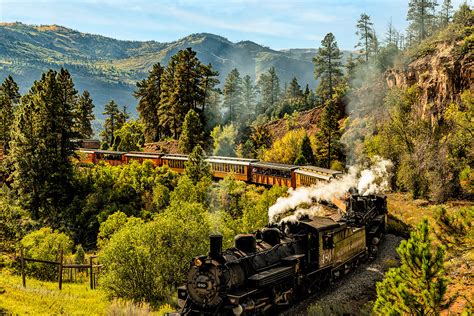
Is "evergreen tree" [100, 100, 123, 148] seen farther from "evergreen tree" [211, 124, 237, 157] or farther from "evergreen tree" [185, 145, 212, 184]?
"evergreen tree" [185, 145, 212, 184]

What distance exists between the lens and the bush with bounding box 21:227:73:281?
77.1 feet

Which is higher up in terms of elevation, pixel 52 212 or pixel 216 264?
pixel 216 264

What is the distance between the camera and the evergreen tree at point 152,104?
7281cm

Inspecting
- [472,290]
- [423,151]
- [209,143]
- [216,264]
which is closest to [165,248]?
[216,264]

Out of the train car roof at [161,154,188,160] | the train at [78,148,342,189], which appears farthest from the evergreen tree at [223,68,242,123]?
the train car roof at [161,154,188,160]

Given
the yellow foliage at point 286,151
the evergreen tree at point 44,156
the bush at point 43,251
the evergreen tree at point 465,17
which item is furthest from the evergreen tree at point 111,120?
the evergreen tree at point 465,17

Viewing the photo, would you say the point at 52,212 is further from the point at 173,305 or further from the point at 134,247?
the point at 173,305

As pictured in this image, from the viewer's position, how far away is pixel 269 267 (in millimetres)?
13836

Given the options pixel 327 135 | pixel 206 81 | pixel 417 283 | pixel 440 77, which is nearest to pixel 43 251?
pixel 417 283

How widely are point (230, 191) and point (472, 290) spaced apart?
22.1 m

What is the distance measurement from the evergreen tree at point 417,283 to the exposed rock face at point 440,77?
100 feet

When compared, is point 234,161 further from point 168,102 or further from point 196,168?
point 168,102

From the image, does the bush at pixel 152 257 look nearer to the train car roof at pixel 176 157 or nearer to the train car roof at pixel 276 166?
the train car roof at pixel 276 166

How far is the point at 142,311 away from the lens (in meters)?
13.9
